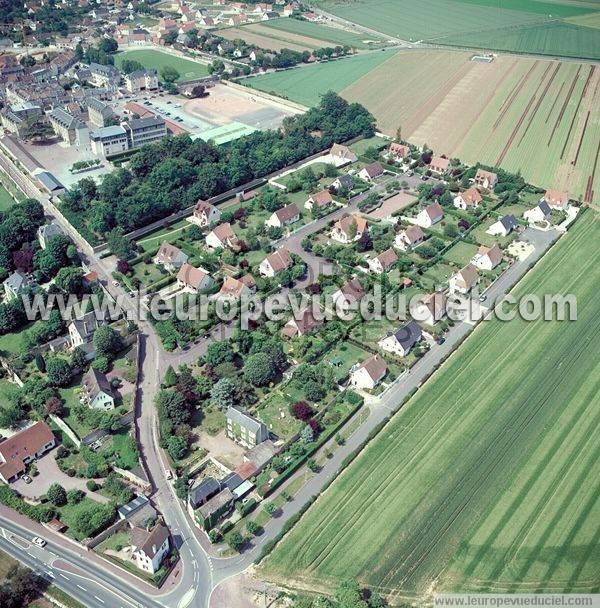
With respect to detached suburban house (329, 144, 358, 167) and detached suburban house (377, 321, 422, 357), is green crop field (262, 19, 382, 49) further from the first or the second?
detached suburban house (377, 321, 422, 357)

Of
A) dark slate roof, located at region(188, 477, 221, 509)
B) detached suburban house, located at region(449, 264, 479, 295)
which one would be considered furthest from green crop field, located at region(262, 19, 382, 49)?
dark slate roof, located at region(188, 477, 221, 509)

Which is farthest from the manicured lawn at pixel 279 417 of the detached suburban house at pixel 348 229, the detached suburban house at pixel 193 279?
the detached suburban house at pixel 348 229

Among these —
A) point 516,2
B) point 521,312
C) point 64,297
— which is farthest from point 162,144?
point 516,2

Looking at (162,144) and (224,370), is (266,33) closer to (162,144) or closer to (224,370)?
(162,144)

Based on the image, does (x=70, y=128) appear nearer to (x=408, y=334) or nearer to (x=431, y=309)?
(x=431, y=309)

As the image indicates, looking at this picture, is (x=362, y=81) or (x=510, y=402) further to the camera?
(x=362, y=81)

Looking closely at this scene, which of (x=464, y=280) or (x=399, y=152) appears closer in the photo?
(x=464, y=280)

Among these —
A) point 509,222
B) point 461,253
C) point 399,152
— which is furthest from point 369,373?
point 399,152
